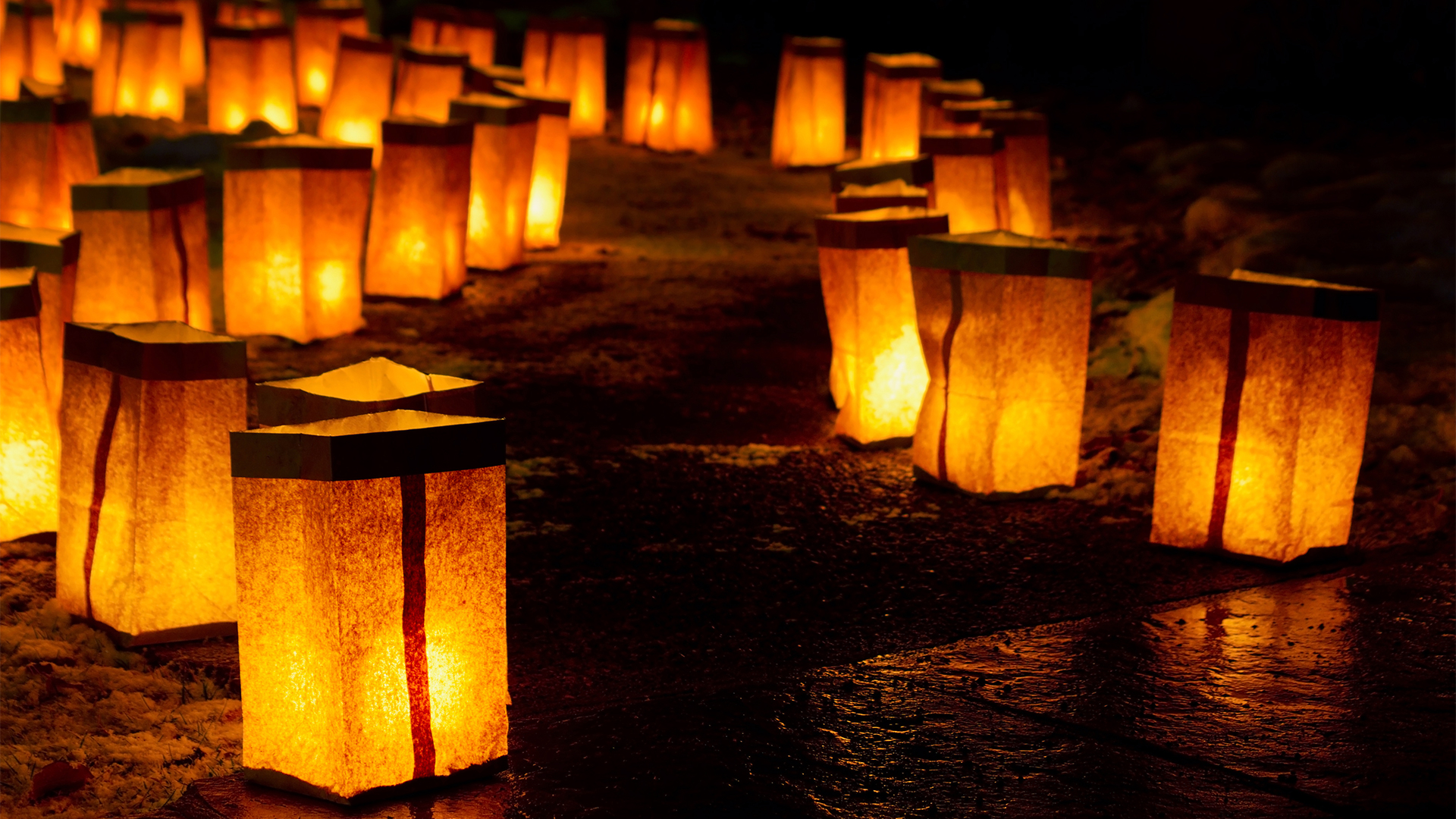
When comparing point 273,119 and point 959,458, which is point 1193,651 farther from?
point 273,119

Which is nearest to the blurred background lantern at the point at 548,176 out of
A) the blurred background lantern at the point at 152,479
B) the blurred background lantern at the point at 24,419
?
the blurred background lantern at the point at 24,419

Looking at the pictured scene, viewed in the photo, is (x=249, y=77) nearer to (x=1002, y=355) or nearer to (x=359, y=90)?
(x=359, y=90)

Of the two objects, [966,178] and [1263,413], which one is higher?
[966,178]

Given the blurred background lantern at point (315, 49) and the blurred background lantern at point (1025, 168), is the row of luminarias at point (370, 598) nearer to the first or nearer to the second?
the blurred background lantern at point (1025, 168)

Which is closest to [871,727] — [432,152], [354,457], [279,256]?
[354,457]

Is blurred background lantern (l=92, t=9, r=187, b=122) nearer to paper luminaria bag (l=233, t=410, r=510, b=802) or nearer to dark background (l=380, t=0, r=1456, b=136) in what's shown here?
dark background (l=380, t=0, r=1456, b=136)

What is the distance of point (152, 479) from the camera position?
131 inches

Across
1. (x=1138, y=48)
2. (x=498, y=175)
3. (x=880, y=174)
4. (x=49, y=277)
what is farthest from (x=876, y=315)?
(x=1138, y=48)

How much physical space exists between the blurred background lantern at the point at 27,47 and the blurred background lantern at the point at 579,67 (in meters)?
4.13

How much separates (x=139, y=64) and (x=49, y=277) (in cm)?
831

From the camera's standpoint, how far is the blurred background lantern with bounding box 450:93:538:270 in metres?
7.62

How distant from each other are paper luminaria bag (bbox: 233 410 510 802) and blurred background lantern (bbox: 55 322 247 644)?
796 millimetres

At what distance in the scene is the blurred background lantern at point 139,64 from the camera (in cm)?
1164

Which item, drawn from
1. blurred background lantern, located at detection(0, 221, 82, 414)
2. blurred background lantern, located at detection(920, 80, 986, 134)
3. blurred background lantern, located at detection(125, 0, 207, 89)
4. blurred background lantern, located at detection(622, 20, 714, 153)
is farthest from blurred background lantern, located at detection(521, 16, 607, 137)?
blurred background lantern, located at detection(0, 221, 82, 414)
